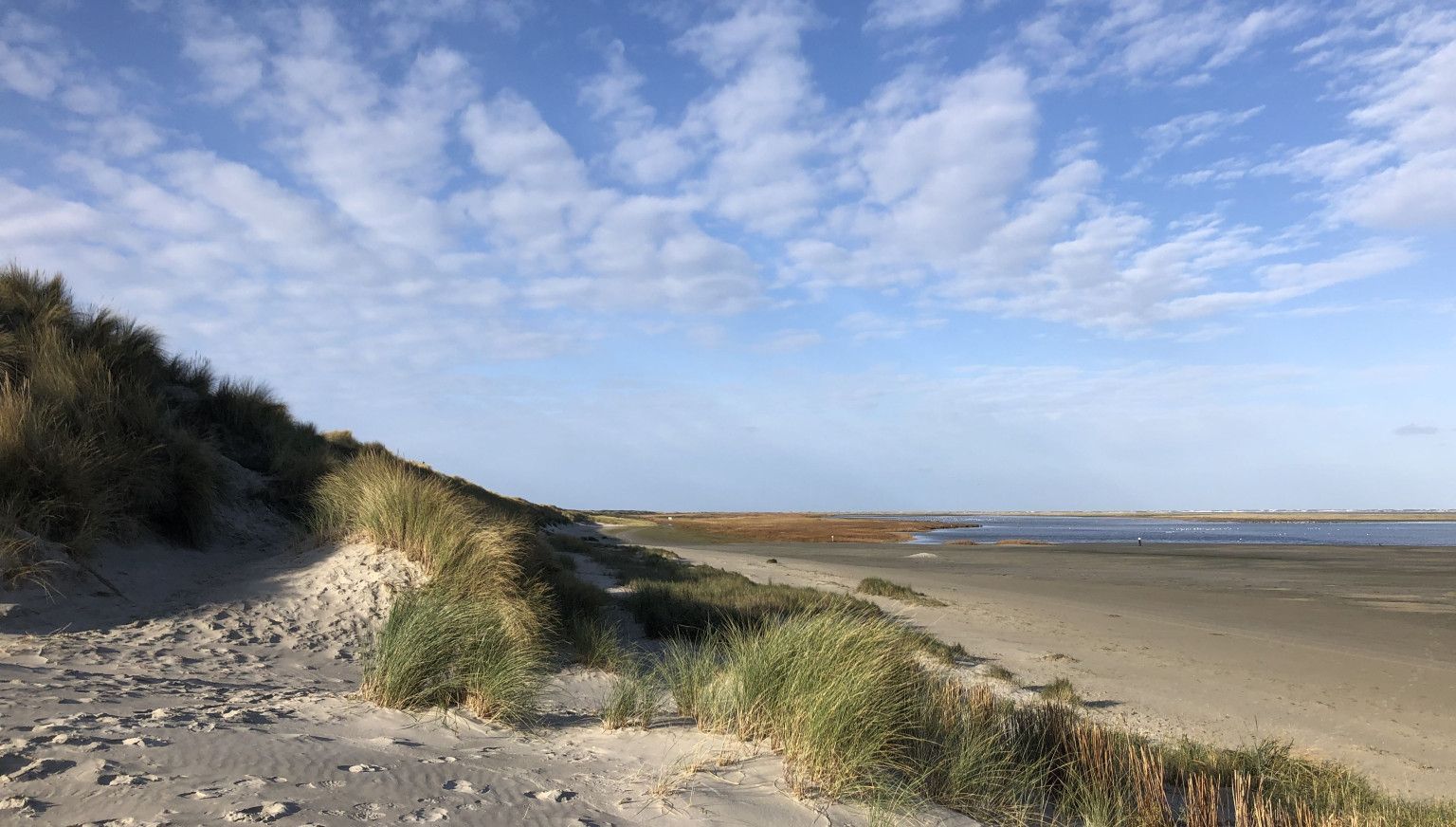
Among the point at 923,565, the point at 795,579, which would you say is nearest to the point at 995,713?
the point at 795,579

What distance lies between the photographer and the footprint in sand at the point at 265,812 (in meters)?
3.04

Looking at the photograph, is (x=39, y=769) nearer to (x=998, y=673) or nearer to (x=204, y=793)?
(x=204, y=793)

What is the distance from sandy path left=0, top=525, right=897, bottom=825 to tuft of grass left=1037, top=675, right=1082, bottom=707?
5.85m

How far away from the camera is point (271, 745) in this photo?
3.99m

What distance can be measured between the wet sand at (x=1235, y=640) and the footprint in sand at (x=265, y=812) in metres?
9.06

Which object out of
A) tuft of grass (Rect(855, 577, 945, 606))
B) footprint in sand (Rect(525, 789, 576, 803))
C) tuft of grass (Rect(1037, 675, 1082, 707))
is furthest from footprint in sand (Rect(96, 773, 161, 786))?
tuft of grass (Rect(855, 577, 945, 606))

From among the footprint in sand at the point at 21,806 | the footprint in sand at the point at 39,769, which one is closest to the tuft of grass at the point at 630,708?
the footprint in sand at the point at 39,769

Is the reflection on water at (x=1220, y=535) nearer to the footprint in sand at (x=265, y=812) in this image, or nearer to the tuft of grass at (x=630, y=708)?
the tuft of grass at (x=630, y=708)

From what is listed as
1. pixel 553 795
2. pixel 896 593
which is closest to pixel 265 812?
pixel 553 795

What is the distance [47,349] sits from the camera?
32.5 ft

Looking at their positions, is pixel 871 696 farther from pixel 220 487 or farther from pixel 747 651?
pixel 220 487

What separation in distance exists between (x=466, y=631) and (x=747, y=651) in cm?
224

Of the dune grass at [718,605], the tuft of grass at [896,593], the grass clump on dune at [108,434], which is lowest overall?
the tuft of grass at [896,593]

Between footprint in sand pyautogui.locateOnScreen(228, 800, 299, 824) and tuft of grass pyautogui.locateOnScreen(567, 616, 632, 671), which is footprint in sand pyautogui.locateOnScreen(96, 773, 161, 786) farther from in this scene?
tuft of grass pyautogui.locateOnScreen(567, 616, 632, 671)
